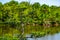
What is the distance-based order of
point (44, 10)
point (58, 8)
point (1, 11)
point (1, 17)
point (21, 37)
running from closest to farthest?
point (21, 37), point (1, 17), point (1, 11), point (44, 10), point (58, 8)

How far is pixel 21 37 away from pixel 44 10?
114 ft

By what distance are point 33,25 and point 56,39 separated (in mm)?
17377

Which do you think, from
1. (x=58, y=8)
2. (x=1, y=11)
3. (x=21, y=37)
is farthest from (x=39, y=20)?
(x=21, y=37)

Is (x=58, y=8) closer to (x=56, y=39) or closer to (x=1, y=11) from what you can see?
(x=1, y=11)

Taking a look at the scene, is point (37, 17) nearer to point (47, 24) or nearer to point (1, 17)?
point (47, 24)

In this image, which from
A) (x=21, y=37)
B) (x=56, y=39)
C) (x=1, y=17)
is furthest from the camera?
(x=1, y=17)

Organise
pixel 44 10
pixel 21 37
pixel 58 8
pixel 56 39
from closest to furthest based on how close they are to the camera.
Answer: pixel 21 37 < pixel 56 39 < pixel 44 10 < pixel 58 8

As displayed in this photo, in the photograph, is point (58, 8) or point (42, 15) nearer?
point (42, 15)

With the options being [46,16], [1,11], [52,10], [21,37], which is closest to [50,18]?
[46,16]

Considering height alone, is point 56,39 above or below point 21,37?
below

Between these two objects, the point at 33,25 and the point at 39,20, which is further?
the point at 39,20

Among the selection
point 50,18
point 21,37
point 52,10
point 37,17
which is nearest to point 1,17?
point 37,17

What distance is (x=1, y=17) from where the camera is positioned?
131 feet

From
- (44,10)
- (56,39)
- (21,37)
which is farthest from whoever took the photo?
(44,10)
